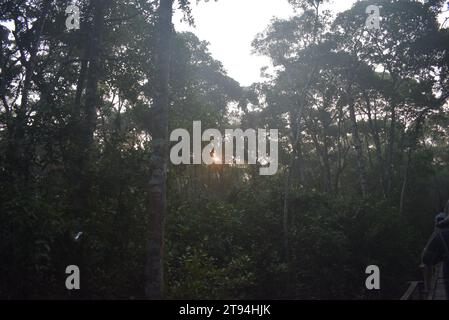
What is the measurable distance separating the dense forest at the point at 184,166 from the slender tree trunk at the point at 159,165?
3 centimetres

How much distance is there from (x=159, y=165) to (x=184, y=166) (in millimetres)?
3372

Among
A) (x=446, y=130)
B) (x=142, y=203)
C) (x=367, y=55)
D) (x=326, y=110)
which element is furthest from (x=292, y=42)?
(x=446, y=130)

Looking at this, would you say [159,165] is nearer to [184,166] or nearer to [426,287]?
[184,166]

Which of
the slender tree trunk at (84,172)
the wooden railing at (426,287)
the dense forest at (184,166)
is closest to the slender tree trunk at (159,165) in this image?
the dense forest at (184,166)

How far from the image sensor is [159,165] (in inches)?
332

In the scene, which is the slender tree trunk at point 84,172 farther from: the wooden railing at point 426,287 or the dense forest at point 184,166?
the wooden railing at point 426,287

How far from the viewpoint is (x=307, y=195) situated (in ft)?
57.0

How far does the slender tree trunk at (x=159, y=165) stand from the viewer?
8172mm

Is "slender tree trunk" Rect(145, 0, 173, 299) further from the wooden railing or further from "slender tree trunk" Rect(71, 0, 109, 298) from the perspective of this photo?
the wooden railing

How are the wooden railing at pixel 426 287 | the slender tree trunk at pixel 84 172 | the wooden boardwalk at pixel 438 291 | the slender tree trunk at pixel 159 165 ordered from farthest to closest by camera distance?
the slender tree trunk at pixel 84 172, the slender tree trunk at pixel 159 165, the wooden railing at pixel 426 287, the wooden boardwalk at pixel 438 291

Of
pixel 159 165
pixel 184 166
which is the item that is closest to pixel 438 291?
pixel 159 165

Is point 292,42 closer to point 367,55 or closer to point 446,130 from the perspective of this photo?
point 367,55

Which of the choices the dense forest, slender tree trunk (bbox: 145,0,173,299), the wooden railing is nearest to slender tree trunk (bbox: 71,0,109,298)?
the dense forest
